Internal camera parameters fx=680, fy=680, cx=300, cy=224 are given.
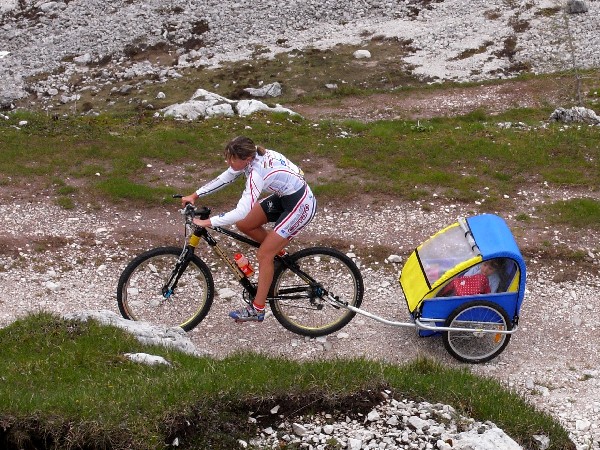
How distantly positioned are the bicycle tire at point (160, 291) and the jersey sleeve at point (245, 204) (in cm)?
128

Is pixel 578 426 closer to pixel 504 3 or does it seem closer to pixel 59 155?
pixel 59 155

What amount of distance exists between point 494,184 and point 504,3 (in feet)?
101

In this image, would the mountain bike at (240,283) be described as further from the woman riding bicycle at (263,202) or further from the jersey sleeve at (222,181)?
the jersey sleeve at (222,181)

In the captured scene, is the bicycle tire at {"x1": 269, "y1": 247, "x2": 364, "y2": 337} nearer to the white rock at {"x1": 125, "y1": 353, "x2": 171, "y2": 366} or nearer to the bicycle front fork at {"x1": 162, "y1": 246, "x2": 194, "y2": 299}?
the bicycle front fork at {"x1": 162, "y1": 246, "x2": 194, "y2": 299}

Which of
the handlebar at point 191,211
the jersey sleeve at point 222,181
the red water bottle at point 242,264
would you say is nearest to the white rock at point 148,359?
the handlebar at point 191,211

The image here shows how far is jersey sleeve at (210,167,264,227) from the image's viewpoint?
977cm

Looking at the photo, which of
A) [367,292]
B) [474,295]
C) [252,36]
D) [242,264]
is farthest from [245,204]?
[252,36]

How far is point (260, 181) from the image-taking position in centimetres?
1004

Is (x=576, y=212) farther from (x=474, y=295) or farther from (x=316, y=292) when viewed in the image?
(x=316, y=292)

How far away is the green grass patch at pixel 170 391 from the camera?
7.16 m

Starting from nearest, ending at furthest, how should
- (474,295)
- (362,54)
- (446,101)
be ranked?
(474,295) < (446,101) < (362,54)

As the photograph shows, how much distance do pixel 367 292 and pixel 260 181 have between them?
4140 millimetres

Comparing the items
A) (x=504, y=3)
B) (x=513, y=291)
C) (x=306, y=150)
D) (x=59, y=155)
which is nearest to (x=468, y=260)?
(x=513, y=291)

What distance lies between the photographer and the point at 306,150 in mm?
19500
